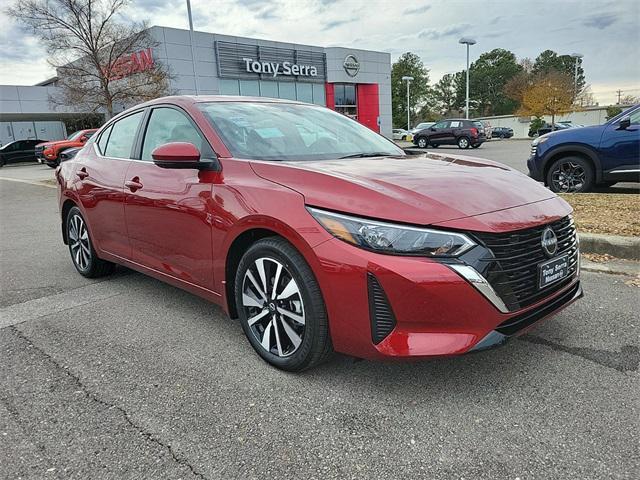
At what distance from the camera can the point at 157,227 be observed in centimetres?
357

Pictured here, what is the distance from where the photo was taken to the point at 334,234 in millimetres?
2410

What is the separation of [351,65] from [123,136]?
1521 inches

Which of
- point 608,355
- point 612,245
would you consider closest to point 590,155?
point 612,245

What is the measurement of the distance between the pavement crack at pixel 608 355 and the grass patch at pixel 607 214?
2.52 m

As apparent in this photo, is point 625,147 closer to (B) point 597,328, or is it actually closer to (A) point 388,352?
(B) point 597,328

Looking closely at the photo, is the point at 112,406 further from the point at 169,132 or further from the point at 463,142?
the point at 463,142

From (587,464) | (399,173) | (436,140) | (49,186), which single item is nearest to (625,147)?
(399,173)

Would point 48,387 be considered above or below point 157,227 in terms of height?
below

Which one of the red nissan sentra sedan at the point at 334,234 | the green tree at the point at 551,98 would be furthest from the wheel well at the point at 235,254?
the green tree at the point at 551,98

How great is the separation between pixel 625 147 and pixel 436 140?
20815 mm

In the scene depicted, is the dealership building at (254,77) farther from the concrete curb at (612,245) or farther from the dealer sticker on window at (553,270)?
the dealer sticker on window at (553,270)

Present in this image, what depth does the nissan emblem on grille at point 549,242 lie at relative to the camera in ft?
8.38

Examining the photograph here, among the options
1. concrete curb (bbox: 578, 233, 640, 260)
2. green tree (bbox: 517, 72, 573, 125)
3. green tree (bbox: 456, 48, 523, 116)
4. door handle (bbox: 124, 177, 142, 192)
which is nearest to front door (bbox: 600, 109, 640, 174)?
concrete curb (bbox: 578, 233, 640, 260)

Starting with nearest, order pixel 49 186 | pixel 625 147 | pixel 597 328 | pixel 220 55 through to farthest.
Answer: pixel 597 328, pixel 625 147, pixel 49 186, pixel 220 55
